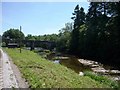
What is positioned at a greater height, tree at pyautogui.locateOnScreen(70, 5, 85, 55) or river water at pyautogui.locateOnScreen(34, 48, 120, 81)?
tree at pyautogui.locateOnScreen(70, 5, 85, 55)

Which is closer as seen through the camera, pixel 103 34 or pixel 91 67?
pixel 91 67

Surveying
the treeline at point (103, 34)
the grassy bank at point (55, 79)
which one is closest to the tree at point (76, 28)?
the treeline at point (103, 34)

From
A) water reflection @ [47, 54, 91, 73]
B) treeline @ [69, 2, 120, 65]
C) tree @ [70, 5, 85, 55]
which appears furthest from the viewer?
tree @ [70, 5, 85, 55]

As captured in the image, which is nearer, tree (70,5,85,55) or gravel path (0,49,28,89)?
gravel path (0,49,28,89)

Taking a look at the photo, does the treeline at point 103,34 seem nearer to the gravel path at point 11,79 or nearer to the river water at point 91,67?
the river water at point 91,67

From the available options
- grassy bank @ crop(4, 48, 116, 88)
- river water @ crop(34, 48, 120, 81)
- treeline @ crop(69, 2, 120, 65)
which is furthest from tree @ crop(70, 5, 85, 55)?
grassy bank @ crop(4, 48, 116, 88)

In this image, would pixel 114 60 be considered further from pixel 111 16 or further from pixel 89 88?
pixel 89 88

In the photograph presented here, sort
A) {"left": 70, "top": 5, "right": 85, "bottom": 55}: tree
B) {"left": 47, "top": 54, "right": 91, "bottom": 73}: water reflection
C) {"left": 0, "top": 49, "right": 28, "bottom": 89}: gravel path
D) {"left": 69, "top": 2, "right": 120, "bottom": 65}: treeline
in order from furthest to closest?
{"left": 70, "top": 5, "right": 85, "bottom": 55}: tree → {"left": 69, "top": 2, "right": 120, "bottom": 65}: treeline → {"left": 47, "top": 54, "right": 91, "bottom": 73}: water reflection → {"left": 0, "top": 49, "right": 28, "bottom": 89}: gravel path

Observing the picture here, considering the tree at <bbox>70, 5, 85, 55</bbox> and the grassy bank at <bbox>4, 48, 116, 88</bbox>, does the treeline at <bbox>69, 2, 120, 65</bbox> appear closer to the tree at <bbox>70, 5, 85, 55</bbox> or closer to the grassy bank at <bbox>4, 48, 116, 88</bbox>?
the tree at <bbox>70, 5, 85, 55</bbox>

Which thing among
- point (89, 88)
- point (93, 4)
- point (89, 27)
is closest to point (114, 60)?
point (89, 27)

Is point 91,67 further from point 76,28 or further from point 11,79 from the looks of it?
point 76,28

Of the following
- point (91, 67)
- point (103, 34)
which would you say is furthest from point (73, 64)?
point (103, 34)

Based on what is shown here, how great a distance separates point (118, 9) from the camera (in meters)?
Answer: 51.1

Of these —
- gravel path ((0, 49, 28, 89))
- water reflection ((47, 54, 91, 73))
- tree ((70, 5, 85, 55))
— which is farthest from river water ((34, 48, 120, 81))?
tree ((70, 5, 85, 55))
